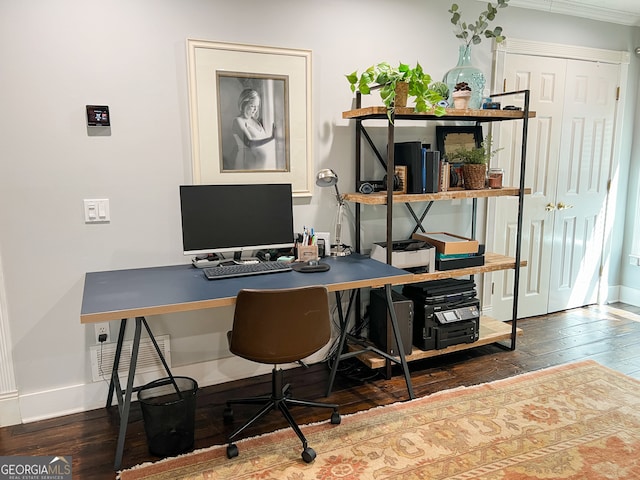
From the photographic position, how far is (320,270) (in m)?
2.50

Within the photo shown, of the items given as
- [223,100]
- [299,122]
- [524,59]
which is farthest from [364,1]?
[524,59]

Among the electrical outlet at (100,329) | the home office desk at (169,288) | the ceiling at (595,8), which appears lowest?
the electrical outlet at (100,329)

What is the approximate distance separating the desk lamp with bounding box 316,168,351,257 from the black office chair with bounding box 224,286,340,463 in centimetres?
84

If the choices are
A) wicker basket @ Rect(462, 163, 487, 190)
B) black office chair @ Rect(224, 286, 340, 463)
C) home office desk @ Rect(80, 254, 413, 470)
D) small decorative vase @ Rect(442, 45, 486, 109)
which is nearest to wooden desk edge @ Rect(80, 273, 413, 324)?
home office desk @ Rect(80, 254, 413, 470)

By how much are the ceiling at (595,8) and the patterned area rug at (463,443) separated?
2683 mm

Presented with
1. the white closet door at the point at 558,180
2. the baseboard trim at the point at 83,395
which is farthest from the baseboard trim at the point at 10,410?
the white closet door at the point at 558,180

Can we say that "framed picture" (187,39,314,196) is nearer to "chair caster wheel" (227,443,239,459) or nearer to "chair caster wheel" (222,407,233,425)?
"chair caster wheel" (222,407,233,425)

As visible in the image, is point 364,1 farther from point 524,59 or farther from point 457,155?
point 524,59

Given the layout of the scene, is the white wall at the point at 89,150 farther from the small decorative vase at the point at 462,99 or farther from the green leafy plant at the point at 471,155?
the green leafy plant at the point at 471,155

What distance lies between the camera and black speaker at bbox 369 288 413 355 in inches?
115

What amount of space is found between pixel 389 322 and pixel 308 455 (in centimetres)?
102

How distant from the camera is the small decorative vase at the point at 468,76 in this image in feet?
10.1

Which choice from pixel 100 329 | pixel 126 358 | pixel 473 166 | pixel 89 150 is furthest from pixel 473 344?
pixel 89 150

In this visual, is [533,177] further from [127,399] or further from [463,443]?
[127,399]
